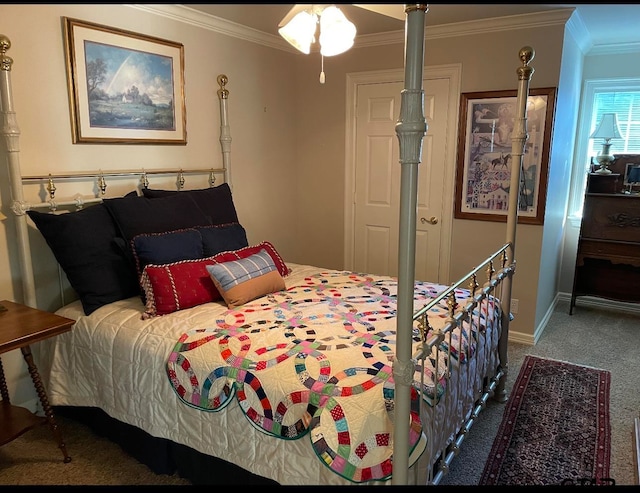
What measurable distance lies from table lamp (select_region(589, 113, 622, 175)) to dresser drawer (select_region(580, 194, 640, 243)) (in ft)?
0.84

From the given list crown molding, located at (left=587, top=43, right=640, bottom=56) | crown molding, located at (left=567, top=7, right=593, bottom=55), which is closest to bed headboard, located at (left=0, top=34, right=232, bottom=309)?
crown molding, located at (left=567, top=7, right=593, bottom=55)

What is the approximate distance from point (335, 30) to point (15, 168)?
1.66 m

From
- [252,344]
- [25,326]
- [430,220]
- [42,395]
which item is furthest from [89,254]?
[430,220]

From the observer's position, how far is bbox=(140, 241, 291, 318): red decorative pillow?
230 cm

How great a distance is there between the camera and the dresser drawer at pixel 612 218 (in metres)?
3.92

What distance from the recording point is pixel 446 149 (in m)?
3.73

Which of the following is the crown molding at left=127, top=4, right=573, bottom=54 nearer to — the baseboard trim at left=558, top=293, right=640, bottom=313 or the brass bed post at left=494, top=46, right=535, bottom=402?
the brass bed post at left=494, top=46, right=535, bottom=402

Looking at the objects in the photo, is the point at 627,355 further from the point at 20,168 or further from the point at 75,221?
the point at 20,168

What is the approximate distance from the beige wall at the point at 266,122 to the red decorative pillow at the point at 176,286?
70 centimetres

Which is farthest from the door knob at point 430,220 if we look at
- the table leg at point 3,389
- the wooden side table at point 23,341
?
the table leg at point 3,389

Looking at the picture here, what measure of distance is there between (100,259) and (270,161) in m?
1.93

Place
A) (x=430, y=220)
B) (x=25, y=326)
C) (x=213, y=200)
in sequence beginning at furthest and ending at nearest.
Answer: (x=430, y=220) < (x=213, y=200) < (x=25, y=326)

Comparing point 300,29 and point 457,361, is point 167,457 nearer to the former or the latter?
point 457,361

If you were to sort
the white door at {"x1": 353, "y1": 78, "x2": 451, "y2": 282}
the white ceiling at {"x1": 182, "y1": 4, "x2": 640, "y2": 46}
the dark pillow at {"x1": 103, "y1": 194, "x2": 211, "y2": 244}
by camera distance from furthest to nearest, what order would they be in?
1. the white door at {"x1": 353, "y1": 78, "x2": 451, "y2": 282}
2. the white ceiling at {"x1": 182, "y1": 4, "x2": 640, "y2": 46}
3. the dark pillow at {"x1": 103, "y1": 194, "x2": 211, "y2": 244}
